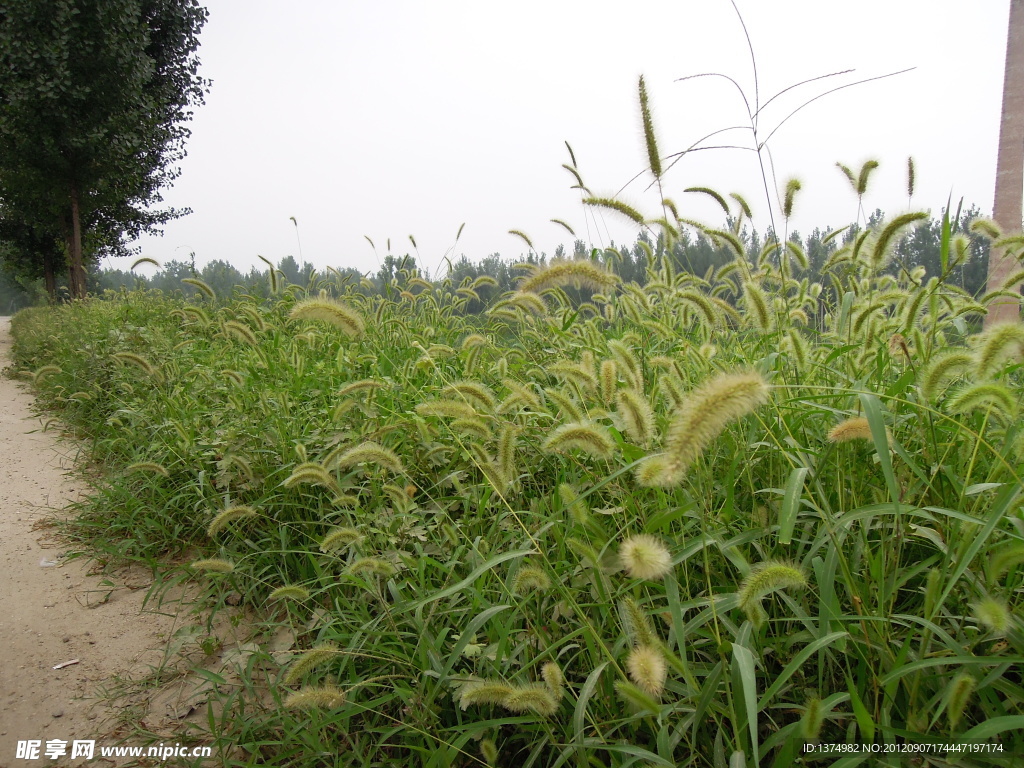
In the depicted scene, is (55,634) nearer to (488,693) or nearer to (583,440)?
(488,693)

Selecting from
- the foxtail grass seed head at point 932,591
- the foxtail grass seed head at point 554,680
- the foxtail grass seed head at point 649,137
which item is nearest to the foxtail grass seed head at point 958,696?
the foxtail grass seed head at point 932,591

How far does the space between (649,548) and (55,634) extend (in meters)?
2.41

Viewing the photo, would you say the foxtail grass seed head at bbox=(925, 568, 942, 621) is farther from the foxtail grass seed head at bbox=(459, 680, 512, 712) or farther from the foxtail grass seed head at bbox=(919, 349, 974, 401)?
the foxtail grass seed head at bbox=(459, 680, 512, 712)

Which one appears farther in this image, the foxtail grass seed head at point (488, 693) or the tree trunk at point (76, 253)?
the tree trunk at point (76, 253)

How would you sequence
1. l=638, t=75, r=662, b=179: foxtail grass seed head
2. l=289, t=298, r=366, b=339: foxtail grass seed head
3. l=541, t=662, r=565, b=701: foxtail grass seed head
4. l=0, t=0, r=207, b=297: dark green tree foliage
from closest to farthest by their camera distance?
l=541, t=662, r=565, b=701: foxtail grass seed head, l=289, t=298, r=366, b=339: foxtail grass seed head, l=638, t=75, r=662, b=179: foxtail grass seed head, l=0, t=0, r=207, b=297: dark green tree foliage

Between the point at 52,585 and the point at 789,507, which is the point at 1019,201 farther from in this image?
the point at 52,585

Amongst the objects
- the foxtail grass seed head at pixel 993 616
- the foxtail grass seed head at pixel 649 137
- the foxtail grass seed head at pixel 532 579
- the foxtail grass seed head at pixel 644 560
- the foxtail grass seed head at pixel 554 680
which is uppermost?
the foxtail grass seed head at pixel 649 137

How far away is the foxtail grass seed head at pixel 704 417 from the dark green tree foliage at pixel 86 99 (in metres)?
14.7

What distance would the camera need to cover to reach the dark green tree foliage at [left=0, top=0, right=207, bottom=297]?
11273mm

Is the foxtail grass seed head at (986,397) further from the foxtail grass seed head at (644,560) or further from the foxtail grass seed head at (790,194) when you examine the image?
the foxtail grass seed head at (790,194)

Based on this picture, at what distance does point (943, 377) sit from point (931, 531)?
350 millimetres

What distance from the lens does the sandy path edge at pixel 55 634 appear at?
1829mm

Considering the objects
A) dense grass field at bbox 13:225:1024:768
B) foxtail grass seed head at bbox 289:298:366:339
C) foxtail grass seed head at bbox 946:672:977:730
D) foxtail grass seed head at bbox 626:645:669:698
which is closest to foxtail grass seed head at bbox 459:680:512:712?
dense grass field at bbox 13:225:1024:768

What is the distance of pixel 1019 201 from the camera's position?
17.5 ft
